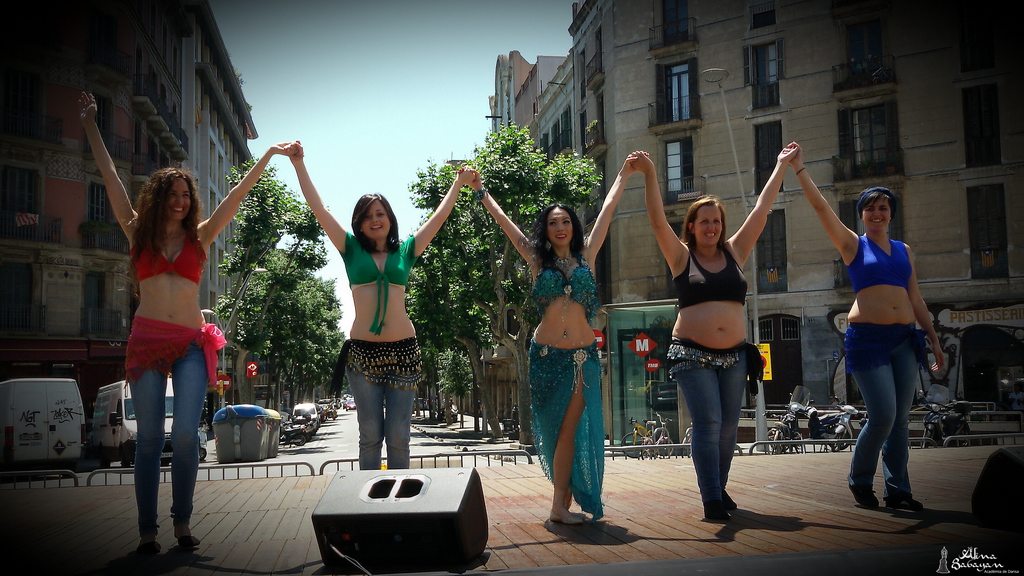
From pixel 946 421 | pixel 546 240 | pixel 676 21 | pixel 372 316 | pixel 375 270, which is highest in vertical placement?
pixel 676 21

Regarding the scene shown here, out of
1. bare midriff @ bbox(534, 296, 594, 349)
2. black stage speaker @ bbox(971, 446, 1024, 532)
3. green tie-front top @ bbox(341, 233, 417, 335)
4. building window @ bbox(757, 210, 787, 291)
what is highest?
building window @ bbox(757, 210, 787, 291)

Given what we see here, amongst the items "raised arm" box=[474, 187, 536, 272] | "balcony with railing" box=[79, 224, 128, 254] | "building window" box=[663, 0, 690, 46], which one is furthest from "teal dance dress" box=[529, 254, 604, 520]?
"balcony with railing" box=[79, 224, 128, 254]

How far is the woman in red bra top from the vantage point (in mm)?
4301

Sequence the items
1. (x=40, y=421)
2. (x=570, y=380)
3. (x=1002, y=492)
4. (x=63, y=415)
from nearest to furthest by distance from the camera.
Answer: (x=1002, y=492)
(x=570, y=380)
(x=40, y=421)
(x=63, y=415)

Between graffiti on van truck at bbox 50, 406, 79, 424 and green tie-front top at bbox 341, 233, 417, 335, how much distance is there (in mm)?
18640

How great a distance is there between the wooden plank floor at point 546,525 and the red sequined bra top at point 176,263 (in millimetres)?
1470

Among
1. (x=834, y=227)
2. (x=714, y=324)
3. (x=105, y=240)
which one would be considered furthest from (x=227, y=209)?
(x=105, y=240)

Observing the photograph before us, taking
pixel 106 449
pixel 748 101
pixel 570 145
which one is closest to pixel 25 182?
pixel 106 449

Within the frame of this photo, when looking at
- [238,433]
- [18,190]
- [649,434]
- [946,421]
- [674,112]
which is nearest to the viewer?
[946,421]

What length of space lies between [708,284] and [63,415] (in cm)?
1996

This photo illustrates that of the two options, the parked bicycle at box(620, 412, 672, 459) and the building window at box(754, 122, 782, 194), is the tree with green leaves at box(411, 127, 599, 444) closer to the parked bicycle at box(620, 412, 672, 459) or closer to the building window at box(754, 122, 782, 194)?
the parked bicycle at box(620, 412, 672, 459)

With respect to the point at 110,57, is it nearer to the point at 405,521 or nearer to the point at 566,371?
the point at 566,371

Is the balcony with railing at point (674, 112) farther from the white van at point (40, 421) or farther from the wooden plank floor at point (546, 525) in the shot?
the wooden plank floor at point (546, 525)

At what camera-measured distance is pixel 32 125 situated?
99.4 ft
